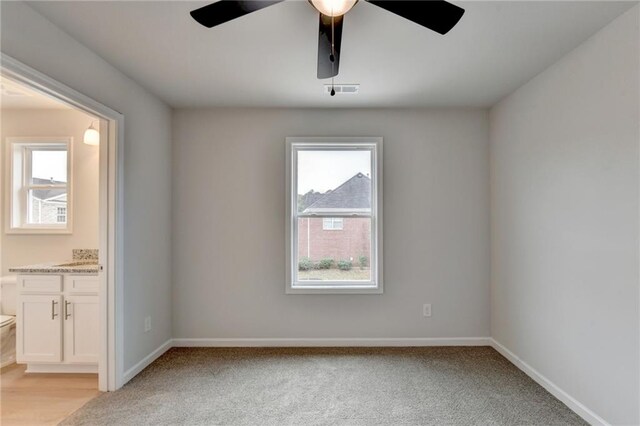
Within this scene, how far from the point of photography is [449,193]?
3527 millimetres

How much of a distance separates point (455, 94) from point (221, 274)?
294 cm

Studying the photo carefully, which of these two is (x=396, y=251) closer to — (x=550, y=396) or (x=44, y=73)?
A: (x=550, y=396)

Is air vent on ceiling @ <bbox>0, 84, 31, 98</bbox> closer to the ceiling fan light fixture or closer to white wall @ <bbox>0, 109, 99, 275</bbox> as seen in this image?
white wall @ <bbox>0, 109, 99, 275</bbox>

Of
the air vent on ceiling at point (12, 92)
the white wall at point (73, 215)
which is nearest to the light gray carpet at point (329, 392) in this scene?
the white wall at point (73, 215)

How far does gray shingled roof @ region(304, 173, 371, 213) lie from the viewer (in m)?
3.61

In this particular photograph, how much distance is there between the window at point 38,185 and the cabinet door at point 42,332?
3.00ft

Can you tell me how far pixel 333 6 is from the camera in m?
1.62

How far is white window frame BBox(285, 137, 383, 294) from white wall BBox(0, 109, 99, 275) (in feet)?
6.68

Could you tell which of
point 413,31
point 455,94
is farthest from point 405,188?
point 413,31

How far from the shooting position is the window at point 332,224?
3.62m

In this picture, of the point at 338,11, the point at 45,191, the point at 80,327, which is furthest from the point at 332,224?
the point at 45,191

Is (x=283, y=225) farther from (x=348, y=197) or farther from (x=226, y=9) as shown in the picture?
(x=226, y=9)

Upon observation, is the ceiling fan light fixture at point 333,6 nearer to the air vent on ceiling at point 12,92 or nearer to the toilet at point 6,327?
the air vent on ceiling at point 12,92

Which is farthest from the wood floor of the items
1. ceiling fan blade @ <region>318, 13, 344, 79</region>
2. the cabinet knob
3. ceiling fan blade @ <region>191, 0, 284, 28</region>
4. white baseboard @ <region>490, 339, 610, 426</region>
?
white baseboard @ <region>490, 339, 610, 426</region>
